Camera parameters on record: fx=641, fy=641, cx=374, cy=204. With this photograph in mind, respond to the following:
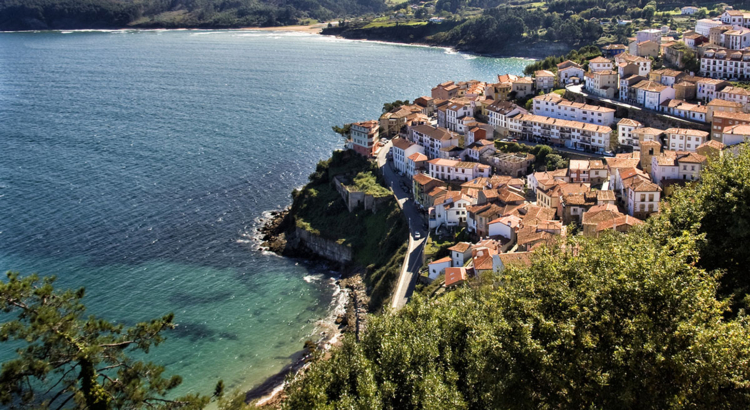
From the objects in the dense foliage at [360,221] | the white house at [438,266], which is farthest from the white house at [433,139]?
the white house at [438,266]

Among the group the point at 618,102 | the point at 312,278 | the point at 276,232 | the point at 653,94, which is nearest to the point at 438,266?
the point at 312,278

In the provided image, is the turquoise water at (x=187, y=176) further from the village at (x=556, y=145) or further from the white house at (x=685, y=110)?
the white house at (x=685, y=110)

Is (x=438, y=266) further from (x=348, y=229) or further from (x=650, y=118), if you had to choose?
(x=650, y=118)

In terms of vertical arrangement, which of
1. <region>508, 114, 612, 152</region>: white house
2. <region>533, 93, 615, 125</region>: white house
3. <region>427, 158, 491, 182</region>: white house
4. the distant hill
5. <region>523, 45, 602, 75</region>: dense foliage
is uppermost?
the distant hill

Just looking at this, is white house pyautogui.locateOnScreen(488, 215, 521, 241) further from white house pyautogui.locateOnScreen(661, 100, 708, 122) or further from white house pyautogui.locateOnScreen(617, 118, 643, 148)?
white house pyautogui.locateOnScreen(661, 100, 708, 122)

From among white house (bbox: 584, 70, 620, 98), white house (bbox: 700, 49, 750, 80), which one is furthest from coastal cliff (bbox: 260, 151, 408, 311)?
white house (bbox: 700, 49, 750, 80)

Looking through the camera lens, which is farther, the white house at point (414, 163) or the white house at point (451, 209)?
the white house at point (414, 163)

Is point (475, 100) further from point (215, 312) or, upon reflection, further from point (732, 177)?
point (732, 177)
